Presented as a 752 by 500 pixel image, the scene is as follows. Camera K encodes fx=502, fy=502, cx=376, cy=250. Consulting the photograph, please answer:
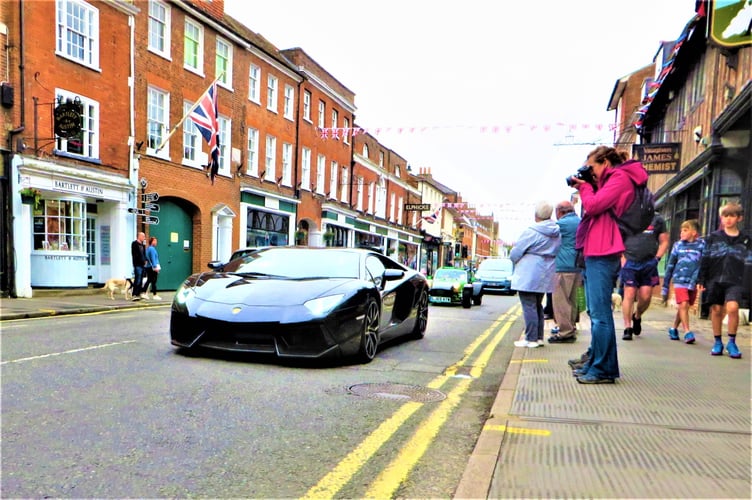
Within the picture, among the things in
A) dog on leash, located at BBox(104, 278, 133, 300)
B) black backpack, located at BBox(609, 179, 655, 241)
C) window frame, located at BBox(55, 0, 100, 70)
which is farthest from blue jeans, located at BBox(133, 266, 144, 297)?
black backpack, located at BBox(609, 179, 655, 241)

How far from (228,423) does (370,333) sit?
2.39 m

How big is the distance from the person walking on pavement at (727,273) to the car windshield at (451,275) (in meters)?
8.12

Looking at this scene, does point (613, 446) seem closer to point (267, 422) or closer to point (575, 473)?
point (575, 473)

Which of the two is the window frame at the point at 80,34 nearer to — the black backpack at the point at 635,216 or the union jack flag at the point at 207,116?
the union jack flag at the point at 207,116

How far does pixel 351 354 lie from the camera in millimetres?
5125

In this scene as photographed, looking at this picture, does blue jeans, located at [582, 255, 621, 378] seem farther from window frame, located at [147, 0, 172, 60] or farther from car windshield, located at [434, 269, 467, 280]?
window frame, located at [147, 0, 172, 60]

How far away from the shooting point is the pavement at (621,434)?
236 centimetres

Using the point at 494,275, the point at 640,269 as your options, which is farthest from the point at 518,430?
the point at 494,275

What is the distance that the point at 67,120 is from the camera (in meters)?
13.1

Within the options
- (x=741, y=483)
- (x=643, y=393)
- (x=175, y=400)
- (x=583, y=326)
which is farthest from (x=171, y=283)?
(x=741, y=483)

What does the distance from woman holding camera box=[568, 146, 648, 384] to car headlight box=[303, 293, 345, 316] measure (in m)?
2.29

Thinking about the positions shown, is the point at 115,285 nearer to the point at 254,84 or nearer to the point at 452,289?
the point at 452,289

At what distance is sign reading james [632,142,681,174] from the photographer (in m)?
14.1

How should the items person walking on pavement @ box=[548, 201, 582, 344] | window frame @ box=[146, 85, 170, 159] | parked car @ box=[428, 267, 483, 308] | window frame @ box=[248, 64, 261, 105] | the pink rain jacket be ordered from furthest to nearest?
window frame @ box=[248, 64, 261, 105]
window frame @ box=[146, 85, 170, 159]
parked car @ box=[428, 267, 483, 308]
person walking on pavement @ box=[548, 201, 582, 344]
the pink rain jacket
